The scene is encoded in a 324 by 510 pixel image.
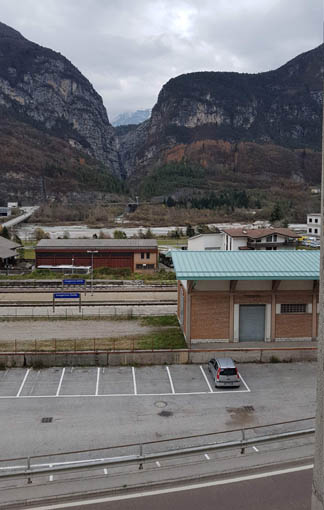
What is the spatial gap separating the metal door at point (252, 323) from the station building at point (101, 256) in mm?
28202

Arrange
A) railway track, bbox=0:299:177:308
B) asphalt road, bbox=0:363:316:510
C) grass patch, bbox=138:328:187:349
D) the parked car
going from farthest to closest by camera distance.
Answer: railway track, bbox=0:299:177:308 → grass patch, bbox=138:328:187:349 → the parked car → asphalt road, bbox=0:363:316:510

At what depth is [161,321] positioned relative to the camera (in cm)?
2956

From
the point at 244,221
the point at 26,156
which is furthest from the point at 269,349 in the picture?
the point at 26,156

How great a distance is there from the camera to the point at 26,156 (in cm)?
18775

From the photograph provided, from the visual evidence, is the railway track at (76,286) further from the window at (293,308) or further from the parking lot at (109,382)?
the parking lot at (109,382)

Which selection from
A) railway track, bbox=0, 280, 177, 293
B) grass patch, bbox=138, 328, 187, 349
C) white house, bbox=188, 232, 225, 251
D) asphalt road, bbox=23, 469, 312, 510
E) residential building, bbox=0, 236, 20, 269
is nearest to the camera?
asphalt road, bbox=23, 469, 312, 510

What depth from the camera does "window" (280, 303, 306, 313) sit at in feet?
81.3

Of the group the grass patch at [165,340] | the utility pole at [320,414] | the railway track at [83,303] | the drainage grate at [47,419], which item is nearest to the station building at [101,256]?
the railway track at [83,303]

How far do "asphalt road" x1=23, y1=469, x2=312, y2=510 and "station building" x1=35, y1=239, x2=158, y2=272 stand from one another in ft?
135

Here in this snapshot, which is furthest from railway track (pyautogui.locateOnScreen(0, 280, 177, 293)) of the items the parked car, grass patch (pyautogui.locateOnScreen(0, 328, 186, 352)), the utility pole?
the utility pole

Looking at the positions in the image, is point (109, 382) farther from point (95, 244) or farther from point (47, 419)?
point (95, 244)

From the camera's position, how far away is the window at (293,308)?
24766mm

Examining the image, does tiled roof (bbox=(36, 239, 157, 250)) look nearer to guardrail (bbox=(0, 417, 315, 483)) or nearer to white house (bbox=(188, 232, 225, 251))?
white house (bbox=(188, 232, 225, 251))

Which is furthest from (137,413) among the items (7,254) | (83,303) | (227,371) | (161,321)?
(7,254)
